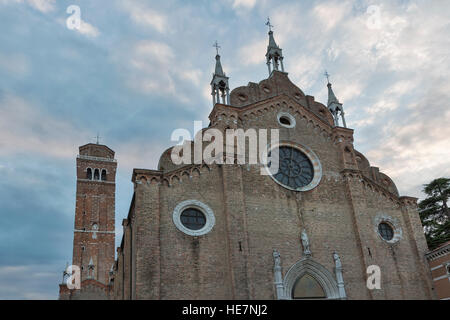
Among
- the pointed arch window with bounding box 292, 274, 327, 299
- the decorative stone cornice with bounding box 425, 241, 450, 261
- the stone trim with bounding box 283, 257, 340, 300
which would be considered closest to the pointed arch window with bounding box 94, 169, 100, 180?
the stone trim with bounding box 283, 257, 340, 300

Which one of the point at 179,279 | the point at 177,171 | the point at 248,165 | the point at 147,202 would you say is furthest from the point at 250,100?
the point at 179,279

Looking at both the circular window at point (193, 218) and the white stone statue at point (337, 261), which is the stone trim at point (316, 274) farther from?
the circular window at point (193, 218)

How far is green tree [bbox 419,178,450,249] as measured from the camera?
3297cm

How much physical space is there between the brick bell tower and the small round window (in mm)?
26144

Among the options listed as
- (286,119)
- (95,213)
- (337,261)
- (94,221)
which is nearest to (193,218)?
(337,261)

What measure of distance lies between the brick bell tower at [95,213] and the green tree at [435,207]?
106 ft

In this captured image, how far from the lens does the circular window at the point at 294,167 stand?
21406mm

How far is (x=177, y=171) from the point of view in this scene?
19.0 meters

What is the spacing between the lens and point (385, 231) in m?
22.7

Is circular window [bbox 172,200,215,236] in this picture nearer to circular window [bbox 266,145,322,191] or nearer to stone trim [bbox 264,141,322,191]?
circular window [bbox 266,145,322,191]
